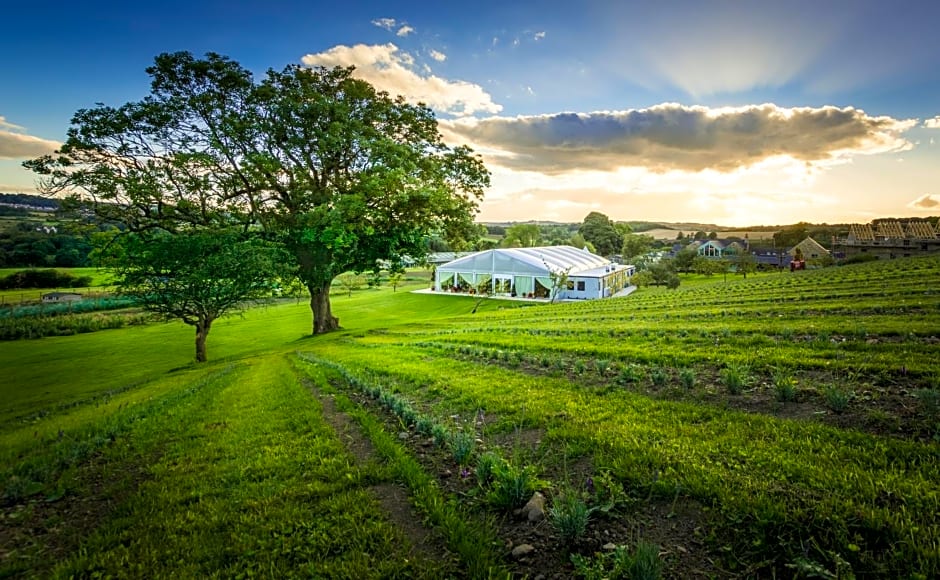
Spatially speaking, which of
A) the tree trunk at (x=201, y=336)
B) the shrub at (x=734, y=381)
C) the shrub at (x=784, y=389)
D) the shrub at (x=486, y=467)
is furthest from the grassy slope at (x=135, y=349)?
the shrub at (x=784, y=389)

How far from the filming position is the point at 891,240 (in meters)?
74.4

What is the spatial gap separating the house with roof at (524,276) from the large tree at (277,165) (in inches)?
1146

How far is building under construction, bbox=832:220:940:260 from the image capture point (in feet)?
228

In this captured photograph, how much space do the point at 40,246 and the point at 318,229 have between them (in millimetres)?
22328

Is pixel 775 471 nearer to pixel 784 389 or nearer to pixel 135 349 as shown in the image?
pixel 784 389

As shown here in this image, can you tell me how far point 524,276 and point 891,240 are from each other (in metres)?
74.5

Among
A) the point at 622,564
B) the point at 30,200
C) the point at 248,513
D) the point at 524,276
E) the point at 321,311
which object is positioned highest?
the point at 30,200

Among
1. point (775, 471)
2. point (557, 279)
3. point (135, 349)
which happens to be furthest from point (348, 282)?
point (775, 471)

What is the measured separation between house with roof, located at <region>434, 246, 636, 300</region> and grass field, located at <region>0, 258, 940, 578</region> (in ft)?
135

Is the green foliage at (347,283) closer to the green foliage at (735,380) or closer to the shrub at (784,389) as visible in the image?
the green foliage at (735,380)

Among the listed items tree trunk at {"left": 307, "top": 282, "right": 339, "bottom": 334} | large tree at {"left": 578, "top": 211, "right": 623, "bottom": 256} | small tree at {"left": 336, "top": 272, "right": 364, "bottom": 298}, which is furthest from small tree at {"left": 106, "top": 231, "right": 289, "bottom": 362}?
large tree at {"left": 578, "top": 211, "right": 623, "bottom": 256}

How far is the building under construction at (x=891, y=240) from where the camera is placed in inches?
2741

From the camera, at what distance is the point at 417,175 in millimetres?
23469

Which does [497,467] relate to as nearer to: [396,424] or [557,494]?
[557,494]
